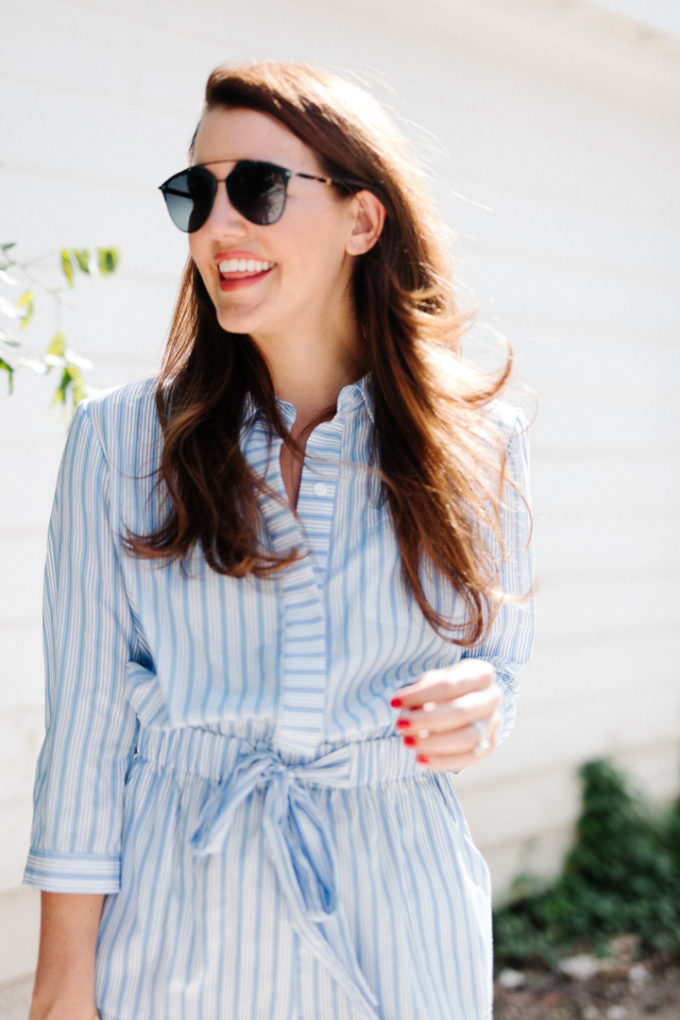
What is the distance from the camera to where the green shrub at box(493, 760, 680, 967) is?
12.0 ft

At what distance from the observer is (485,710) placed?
1451mm

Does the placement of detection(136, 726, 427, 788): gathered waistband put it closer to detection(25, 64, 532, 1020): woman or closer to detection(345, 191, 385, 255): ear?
detection(25, 64, 532, 1020): woman

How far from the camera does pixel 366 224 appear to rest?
5.59 ft

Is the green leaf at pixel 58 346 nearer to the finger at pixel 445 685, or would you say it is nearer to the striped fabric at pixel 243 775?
the striped fabric at pixel 243 775

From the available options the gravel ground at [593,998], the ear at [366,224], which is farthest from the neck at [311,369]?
the gravel ground at [593,998]

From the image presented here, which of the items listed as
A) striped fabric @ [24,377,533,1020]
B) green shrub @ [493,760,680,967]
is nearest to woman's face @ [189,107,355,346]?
striped fabric @ [24,377,533,1020]

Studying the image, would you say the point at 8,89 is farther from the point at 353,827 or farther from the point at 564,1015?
the point at 564,1015

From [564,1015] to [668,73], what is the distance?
3358 millimetres

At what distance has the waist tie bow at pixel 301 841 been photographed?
1405 mm

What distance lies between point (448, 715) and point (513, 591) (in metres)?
0.37

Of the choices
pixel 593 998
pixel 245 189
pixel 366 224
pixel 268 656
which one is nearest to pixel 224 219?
pixel 245 189

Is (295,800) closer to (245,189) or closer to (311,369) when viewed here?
(311,369)

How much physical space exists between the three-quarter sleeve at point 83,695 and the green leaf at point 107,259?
43 centimetres

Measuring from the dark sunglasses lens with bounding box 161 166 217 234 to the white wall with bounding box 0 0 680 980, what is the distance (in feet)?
3.57
